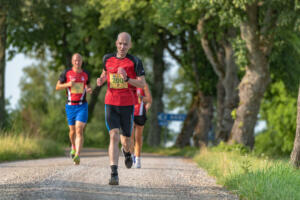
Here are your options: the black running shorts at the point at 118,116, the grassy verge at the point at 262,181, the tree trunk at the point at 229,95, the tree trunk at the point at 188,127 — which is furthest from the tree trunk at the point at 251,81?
the tree trunk at the point at 188,127

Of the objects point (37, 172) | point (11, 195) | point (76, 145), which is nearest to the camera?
point (11, 195)

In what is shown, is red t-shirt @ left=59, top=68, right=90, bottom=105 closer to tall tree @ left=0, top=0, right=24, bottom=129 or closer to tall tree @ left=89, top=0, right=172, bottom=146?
tall tree @ left=0, top=0, right=24, bottom=129

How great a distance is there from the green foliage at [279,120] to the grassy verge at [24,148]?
18.2 meters

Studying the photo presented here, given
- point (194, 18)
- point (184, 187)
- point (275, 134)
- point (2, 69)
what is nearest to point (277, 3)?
point (194, 18)

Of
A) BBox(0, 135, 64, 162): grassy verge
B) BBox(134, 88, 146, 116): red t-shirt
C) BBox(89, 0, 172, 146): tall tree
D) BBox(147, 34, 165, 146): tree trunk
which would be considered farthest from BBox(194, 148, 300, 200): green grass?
BBox(147, 34, 165, 146): tree trunk

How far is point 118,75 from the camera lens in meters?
7.56

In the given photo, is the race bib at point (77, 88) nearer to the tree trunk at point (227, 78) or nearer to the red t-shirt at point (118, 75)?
the red t-shirt at point (118, 75)

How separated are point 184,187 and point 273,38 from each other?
35.1 feet

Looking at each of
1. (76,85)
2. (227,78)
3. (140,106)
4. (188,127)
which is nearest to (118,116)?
(76,85)

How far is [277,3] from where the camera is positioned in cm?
1614

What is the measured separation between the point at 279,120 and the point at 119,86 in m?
28.0

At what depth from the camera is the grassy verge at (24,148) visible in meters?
13.7

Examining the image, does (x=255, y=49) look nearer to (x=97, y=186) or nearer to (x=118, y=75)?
(x=118, y=75)

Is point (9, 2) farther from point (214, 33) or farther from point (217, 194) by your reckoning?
point (217, 194)
